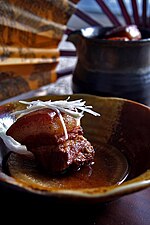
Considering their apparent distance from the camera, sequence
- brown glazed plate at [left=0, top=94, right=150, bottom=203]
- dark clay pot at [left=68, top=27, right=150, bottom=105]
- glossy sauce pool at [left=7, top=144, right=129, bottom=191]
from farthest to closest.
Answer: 1. dark clay pot at [left=68, top=27, right=150, bottom=105]
2. glossy sauce pool at [left=7, top=144, right=129, bottom=191]
3. brown glazed plate at [left=0, top=94, right=150, bottom=203]

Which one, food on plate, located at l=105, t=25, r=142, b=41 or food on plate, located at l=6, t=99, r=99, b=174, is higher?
food on plate, located at l=105, t=25, r=142, b=41

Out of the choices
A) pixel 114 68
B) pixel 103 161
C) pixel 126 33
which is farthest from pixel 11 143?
pixel 126 33

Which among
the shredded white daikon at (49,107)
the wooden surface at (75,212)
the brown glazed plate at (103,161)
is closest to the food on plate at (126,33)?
the brown glazed plate at (103,161)

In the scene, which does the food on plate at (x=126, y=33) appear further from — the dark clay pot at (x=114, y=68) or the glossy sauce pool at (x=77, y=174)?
the glossy sauce pool at (x=77, y=174)

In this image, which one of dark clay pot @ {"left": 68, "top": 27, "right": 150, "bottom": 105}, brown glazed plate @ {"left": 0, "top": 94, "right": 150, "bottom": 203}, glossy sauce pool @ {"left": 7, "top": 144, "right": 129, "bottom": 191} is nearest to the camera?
brown glazed plate @ {"left": 0, "top": 94, "right": 150, "bottom": 203}

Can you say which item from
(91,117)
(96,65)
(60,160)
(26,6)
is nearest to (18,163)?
(60,160)

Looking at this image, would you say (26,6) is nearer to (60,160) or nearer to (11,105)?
(11,105)

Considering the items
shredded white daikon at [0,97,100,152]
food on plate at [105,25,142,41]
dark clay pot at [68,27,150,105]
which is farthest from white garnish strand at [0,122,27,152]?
food on plate at [105,25,142,41]

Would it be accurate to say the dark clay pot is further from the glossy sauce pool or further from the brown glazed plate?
the glossy sauce pool
